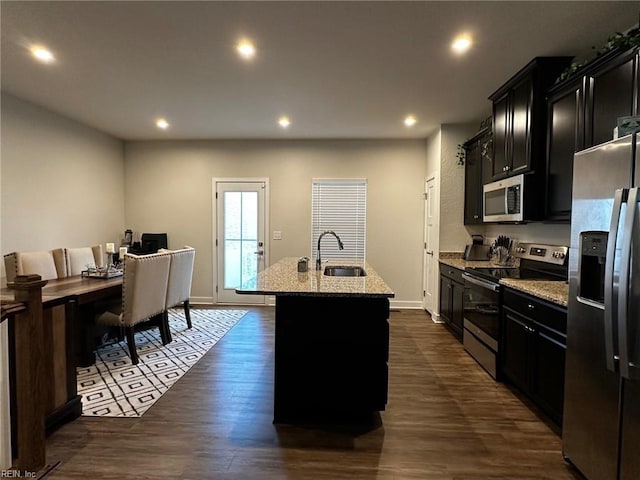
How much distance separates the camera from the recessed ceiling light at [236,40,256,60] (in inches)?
102

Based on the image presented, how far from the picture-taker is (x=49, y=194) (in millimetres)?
4168

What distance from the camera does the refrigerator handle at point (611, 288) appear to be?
4.61 feet

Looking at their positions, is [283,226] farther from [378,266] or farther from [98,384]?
[98,384]

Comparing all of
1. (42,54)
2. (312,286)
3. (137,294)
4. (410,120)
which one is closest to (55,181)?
(42,54)

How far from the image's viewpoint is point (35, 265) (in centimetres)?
330

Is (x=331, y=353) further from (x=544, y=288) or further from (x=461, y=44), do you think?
(x=461, y=44)

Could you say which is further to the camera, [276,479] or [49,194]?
[49,194]

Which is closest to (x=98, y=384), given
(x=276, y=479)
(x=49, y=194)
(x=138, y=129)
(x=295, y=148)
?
(x=276, y=479)

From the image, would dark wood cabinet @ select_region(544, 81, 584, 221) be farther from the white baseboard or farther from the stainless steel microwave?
the white baseboard

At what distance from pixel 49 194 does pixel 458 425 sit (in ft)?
16.5

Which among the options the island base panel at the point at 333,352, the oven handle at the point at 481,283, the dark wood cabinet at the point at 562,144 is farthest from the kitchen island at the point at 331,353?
the dark wood cabinet at the point at 562,144

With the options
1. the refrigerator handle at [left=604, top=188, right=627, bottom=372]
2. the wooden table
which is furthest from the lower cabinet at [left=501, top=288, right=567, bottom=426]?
the wooden table

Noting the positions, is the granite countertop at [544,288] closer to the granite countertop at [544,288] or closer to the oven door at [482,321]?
the granite countertop at [544,288]

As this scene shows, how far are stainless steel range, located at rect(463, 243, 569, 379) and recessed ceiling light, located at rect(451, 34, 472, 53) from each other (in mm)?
1880
